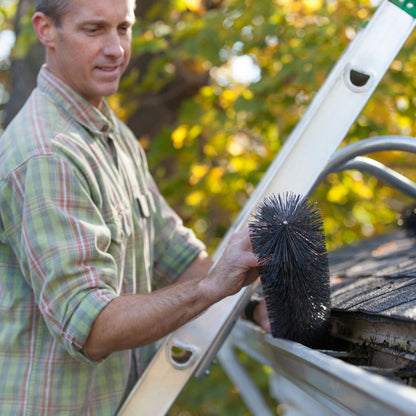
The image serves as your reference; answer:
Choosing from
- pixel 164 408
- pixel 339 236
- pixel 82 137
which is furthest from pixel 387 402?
pixel 339 236

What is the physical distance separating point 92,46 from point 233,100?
8.65ft

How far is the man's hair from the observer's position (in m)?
1.84

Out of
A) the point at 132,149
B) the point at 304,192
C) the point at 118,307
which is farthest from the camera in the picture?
the point at 132,149

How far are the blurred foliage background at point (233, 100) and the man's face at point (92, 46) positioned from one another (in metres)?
1.88

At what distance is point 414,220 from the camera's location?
132 inches

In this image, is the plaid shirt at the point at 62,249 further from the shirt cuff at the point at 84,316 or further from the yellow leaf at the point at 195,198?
the yellow leaf at the point at 195,198

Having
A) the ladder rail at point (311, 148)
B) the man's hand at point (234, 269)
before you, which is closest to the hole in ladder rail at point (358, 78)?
the ladder rail at point (311, 148)

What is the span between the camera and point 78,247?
1.58 meters

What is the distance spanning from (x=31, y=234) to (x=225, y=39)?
9.33 feet

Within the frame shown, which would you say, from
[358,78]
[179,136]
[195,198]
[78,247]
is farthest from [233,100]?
[78,247]

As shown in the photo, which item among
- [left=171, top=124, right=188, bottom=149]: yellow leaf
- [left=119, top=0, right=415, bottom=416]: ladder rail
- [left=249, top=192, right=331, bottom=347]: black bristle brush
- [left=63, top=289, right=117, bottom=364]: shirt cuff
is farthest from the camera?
[left=171, top=124, right=188, bottom=149]: yellow leaf

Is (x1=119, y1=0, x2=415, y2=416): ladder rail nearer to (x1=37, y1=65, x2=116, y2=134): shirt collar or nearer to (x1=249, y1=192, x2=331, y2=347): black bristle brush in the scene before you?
(x1=249, y1=192, x2=331, y2=347): black bristle brush

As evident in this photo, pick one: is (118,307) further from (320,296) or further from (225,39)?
(225,39)

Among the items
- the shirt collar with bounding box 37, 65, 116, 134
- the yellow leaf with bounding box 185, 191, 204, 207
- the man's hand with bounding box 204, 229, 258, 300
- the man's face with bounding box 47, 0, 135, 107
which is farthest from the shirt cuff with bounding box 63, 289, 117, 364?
the yellow leaf with bounding box 185, 191, 204, 207
